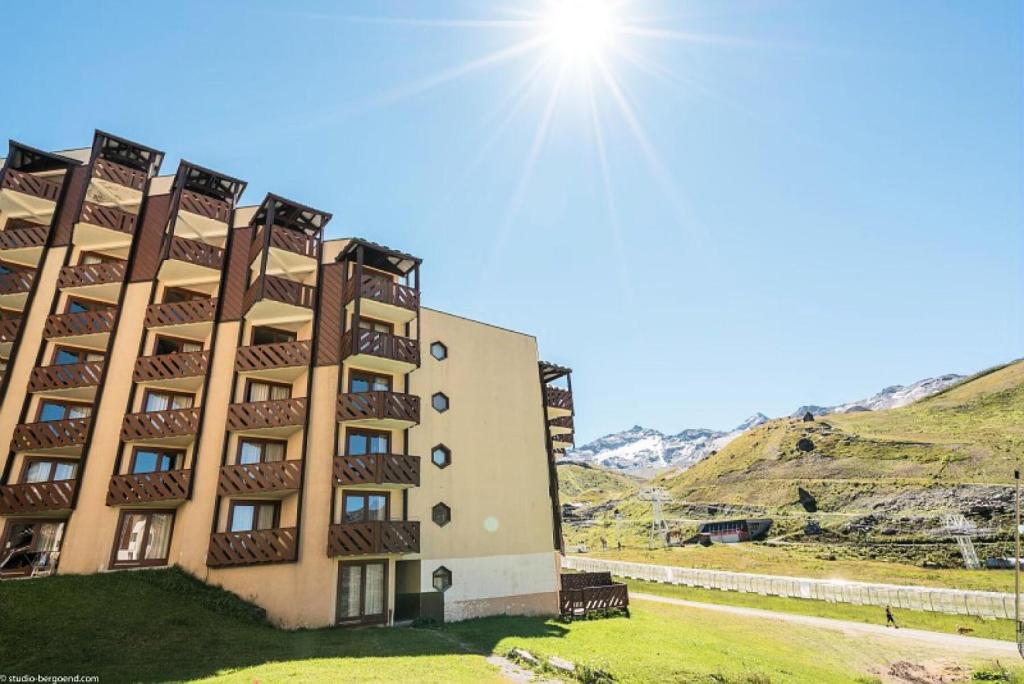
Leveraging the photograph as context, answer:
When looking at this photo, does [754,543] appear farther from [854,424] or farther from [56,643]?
[56,643]

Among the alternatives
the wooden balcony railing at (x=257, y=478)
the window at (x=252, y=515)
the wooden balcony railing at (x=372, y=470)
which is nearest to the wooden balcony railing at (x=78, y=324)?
the wooden balcony railing at (x=257, y=478)

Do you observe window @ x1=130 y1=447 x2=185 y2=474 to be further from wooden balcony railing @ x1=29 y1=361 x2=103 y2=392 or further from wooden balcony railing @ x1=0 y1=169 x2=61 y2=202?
wooden balcony railing @ x1=0 y1=169 x2=61 y2=202

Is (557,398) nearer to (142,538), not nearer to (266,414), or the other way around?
(266,414)

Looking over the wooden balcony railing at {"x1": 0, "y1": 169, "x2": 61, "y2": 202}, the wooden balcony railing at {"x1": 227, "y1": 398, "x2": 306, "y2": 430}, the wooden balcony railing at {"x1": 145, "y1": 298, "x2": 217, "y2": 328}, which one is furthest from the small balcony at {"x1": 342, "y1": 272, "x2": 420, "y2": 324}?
the wooden balcony railing at {"x1": 0, "y1": 169, "x2": 61, "y2": 202}

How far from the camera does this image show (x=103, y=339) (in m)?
26.2

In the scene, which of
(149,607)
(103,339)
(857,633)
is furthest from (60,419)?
(857,633)

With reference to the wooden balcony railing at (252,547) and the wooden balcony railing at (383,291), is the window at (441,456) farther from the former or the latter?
the wooden balcony railing at (383,291)

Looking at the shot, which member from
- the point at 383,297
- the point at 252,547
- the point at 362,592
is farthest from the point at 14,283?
the point at 362,592

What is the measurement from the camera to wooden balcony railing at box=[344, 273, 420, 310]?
2758 cm

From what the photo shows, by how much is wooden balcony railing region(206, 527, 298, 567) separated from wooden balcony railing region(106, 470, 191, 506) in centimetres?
304

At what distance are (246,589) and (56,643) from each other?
820 centimetres

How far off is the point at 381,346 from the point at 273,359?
18.0ft

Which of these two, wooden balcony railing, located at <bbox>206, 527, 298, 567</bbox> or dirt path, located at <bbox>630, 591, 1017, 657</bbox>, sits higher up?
wooden balcony railing, located at <bbox>206, 527, 298, 567</bbox>

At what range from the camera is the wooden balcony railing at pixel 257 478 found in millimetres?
23391
